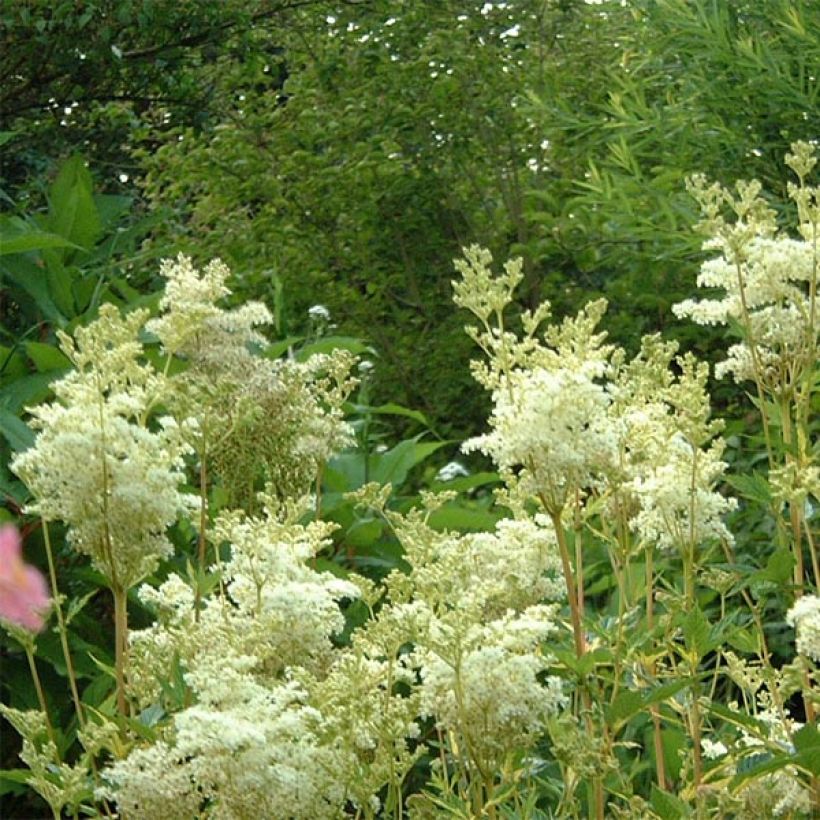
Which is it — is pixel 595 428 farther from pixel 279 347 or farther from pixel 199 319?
pixel 279 347

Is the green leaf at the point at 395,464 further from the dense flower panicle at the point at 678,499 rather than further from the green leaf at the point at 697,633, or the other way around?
the green leaf at the point at 697,633

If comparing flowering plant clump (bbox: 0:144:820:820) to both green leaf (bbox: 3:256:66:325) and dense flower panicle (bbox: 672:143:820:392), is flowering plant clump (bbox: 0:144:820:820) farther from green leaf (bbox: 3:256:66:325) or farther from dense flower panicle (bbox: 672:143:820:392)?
green leaf (bbox: 3:256:66:325)

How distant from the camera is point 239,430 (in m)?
1.90

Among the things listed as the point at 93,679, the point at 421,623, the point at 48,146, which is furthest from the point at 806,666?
the point at 48,146

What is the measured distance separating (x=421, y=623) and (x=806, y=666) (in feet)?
1.65

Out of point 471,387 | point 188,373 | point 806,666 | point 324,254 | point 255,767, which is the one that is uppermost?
point 188,373

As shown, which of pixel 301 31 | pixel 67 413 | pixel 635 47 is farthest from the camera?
pixel 301 31

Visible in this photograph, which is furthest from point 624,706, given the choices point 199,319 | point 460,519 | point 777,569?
point 460,519

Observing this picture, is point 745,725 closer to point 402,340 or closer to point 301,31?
point 402,340

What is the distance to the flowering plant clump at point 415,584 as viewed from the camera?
1.49 meters

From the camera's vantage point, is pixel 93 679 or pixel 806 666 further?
pixel 93 679

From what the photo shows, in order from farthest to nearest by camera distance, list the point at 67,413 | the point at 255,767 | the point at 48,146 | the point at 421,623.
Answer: the point at 48,146
the point at 67,413
the point at 421,623
the point at 255,767

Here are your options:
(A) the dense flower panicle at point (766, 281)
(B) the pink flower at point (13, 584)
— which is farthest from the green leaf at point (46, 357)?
(B) the pink flower at point (13, 584)

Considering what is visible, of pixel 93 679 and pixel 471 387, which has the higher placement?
pixel 93 679
